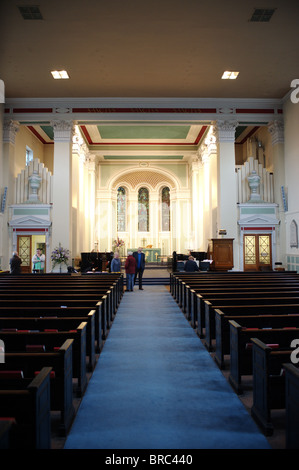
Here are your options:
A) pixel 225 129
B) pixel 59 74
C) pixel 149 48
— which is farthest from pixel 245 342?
pixel 225 129

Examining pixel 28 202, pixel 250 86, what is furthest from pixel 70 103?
pixel 250 86

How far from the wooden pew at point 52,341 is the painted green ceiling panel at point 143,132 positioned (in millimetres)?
14982

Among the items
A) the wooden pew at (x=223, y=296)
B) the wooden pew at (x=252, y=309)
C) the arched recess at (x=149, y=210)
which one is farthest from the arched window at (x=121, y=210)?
the wooden pew at (x=252, y=309)

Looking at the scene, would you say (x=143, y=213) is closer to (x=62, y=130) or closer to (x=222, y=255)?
Answer: (x=62, y=130)

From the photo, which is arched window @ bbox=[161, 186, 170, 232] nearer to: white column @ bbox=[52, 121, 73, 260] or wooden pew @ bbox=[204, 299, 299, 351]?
white column @ bbox=[52, 121, 73, 260]

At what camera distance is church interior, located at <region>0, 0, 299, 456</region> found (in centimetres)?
936

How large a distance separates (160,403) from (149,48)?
10638mm

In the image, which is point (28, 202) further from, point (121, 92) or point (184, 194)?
point (184, 194)

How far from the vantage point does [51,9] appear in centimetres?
912

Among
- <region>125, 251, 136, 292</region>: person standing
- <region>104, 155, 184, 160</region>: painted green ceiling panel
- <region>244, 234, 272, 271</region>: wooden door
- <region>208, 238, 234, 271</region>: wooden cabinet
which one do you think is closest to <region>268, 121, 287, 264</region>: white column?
<region>244, 234, 272, 271</region>: wooden door

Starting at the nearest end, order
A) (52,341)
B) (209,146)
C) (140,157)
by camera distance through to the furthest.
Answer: (52,341)
(209,146)
(140,157)

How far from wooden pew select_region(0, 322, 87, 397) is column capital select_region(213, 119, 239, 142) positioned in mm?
12585

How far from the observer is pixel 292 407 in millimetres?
2191

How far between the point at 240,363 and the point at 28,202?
41.9 feet
